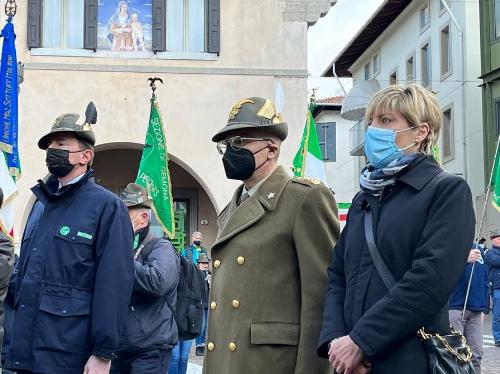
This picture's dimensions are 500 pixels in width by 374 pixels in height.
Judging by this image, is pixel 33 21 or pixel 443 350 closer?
pixel 443 350

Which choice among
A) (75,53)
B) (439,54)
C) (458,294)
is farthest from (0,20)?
(439,54)

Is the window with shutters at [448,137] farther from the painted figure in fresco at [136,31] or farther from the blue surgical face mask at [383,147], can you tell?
the blue surgical face mask at [383,147]

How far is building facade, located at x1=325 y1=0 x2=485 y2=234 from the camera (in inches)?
1225

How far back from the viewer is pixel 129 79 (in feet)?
59.0

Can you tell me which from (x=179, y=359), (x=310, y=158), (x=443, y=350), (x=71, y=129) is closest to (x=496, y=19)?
(x=310, y=158)

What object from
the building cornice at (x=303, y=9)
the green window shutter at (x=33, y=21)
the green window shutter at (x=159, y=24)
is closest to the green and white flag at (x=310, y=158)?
the building cornice at (x=303, y=9)

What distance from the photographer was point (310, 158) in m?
14.8

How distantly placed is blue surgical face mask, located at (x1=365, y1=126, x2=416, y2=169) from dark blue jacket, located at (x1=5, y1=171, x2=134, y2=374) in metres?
1.56

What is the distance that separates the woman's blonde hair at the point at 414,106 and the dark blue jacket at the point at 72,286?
1.61 m

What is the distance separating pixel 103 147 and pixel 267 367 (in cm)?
1477

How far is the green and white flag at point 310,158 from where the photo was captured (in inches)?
573

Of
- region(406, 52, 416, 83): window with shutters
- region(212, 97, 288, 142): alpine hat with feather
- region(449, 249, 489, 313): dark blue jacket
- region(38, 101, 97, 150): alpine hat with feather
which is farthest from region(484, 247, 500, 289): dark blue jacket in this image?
region(406, 52, 416, 83): window with shutters

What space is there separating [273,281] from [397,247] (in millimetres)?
801

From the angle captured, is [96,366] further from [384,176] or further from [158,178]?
[158,178]
